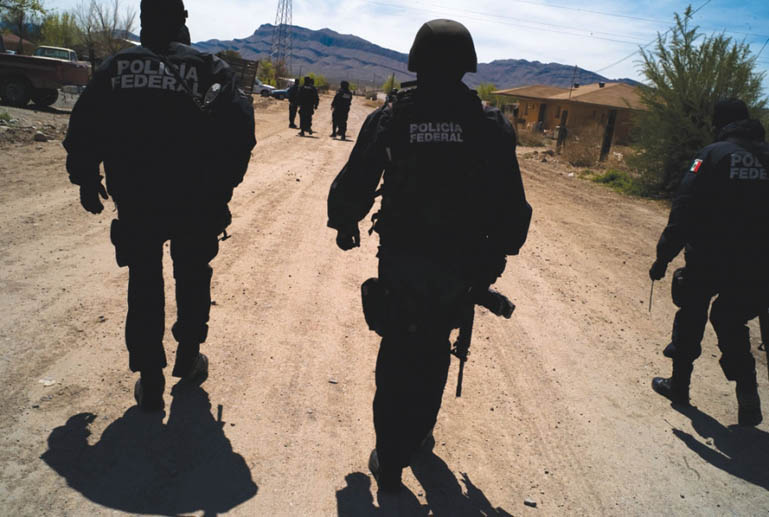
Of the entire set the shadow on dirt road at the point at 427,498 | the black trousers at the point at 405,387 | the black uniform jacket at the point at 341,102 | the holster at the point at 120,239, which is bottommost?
the shadow on dirt road at the point at 427,498

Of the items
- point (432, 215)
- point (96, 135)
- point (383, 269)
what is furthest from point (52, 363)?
point (432, 215)

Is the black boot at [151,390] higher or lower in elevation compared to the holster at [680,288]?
lower

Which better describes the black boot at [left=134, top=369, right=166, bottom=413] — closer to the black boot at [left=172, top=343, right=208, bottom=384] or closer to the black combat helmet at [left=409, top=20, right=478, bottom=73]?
the black boot at [left=172, top=343, right=208, bottom=384]

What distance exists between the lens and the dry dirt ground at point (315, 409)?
2.45 m

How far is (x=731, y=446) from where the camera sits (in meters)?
3.33

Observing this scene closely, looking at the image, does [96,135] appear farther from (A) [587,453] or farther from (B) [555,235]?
(B) [555,235]

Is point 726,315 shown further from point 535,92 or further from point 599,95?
point 535,92

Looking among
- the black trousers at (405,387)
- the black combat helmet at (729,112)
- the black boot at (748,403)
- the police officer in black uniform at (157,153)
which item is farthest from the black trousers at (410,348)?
the black combat helmet at (729,112)

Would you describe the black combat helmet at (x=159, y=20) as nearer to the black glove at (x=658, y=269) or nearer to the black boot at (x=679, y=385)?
the black glove at (x=658, y=269)

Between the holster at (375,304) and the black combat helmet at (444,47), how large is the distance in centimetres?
100

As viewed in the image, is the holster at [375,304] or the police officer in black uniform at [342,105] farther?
the police officer in black uniform at [342,105]

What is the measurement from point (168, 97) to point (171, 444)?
1698mm

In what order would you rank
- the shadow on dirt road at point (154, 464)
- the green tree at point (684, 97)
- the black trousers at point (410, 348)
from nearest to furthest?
the shadow on dirt road at point (154, 464), the black trousers at point (410, 348), the green tree at point (684, 97)

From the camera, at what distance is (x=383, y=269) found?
2.47 m
